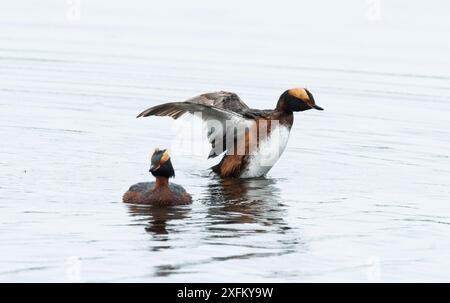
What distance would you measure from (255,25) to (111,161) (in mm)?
18210

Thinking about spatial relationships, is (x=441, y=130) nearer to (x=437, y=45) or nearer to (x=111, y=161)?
(x=111, y=161)

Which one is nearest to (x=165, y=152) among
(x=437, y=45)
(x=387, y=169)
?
(x=387, y=169)

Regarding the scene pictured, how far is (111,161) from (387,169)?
421 centimetres

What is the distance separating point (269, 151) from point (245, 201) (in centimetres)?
203

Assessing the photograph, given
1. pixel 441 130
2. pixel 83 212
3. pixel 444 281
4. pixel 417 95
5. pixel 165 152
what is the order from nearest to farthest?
pixel 444 281 → pixel 83 212 → pixel 165 152 → pixel 441 130 → pixel 417 95

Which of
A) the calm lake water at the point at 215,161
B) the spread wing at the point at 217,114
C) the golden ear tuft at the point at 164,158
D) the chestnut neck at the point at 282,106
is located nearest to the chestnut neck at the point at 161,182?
the golden ear tuft at the point at 164,158

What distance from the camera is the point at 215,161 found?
20.2m

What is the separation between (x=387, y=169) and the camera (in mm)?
18969

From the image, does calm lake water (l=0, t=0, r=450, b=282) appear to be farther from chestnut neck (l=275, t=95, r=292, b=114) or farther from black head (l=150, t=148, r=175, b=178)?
chestnut neck (l=275, t=95, r=292, b=114)

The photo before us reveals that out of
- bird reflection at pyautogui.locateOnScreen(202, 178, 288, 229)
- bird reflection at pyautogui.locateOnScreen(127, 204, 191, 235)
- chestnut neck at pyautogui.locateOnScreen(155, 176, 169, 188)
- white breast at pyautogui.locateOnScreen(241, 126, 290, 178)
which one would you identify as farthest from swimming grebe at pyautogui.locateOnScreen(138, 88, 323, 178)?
bird reflection at pyautogui.locateOnScreen(127, 204, 191, 235)

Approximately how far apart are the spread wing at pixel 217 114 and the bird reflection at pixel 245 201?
0.79 m

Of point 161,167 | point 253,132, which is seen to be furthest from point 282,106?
point 161,167
